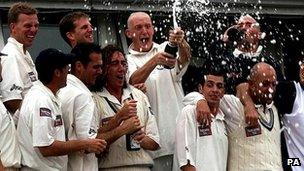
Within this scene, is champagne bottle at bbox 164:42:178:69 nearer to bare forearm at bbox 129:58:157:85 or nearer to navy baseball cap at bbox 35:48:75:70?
bare forearm at bbox 129:58:157:85

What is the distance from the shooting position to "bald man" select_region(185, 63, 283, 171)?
7109 millimetres

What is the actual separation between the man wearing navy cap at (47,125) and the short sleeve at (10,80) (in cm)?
34

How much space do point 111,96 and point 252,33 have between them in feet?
5.82

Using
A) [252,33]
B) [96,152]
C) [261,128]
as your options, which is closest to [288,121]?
[261,128]

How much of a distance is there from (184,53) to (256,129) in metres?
0.97

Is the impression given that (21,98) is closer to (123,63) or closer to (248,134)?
(123,63)

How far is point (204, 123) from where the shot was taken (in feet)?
23.1

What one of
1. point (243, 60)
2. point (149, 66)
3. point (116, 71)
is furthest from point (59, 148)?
point (243, 60)

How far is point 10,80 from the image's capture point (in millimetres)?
6520

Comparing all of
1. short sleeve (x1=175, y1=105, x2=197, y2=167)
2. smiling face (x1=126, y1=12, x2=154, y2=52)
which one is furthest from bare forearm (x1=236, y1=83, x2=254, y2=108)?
smiling face (x1=126, y1=12, x2=154, y2=52)

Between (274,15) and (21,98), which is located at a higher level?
(274,15)

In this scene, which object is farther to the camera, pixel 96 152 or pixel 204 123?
pixel 204 123

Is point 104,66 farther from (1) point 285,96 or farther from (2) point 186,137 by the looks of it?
(1) point 285,96

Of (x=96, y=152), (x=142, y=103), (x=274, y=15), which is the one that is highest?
(x=274, y=15)
